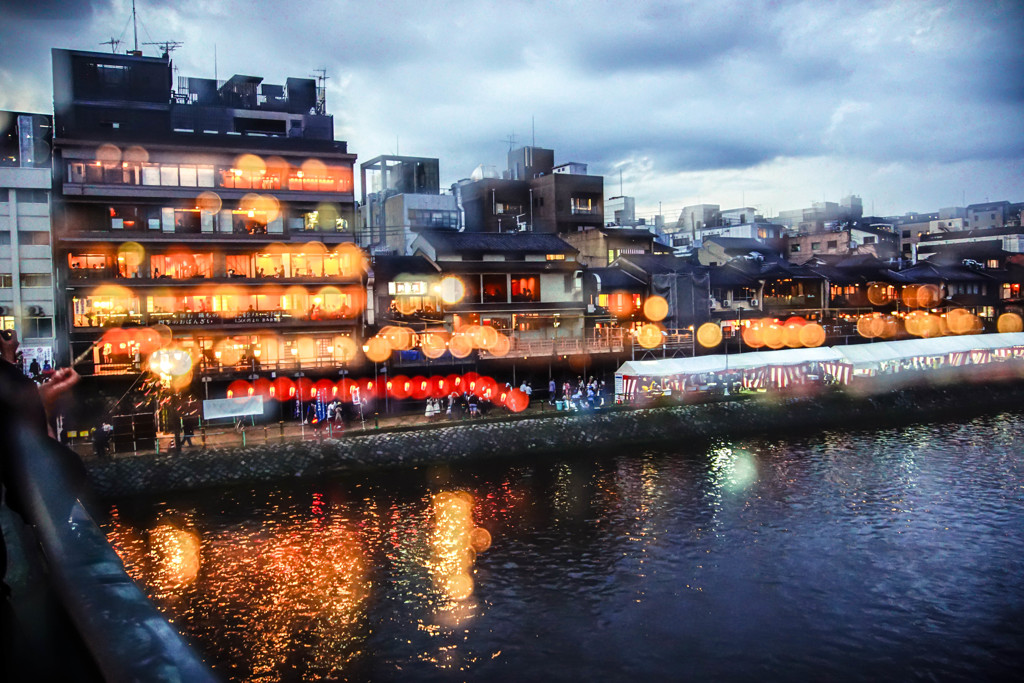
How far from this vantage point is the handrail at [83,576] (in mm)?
3711

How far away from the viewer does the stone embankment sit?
35062 millimetres

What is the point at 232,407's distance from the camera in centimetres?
3941

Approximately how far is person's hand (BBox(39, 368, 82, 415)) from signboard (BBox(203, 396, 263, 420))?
35319mm

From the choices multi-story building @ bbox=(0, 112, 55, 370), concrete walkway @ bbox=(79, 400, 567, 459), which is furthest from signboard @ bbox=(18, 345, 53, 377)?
concrete walkway @ bbox=(79, 400, 567, 459)

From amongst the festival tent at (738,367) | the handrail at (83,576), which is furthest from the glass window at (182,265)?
the handrail at (83,576)

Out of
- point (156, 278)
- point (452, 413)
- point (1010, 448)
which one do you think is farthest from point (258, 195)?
point (1010, 448)

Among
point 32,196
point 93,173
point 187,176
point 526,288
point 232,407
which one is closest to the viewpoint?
point 232,407

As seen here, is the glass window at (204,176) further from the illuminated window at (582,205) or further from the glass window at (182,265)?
the illuminated window at (582,205)

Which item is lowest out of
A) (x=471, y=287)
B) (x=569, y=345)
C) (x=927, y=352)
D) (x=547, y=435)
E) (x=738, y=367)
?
(x=547, y=435)

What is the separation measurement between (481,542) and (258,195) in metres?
30.5

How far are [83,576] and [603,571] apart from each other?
23.0m

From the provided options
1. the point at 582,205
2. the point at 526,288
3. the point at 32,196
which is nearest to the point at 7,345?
the point at 526,288

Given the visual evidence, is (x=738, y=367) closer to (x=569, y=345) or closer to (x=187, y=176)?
(x=569, y=345)

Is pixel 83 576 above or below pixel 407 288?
below
